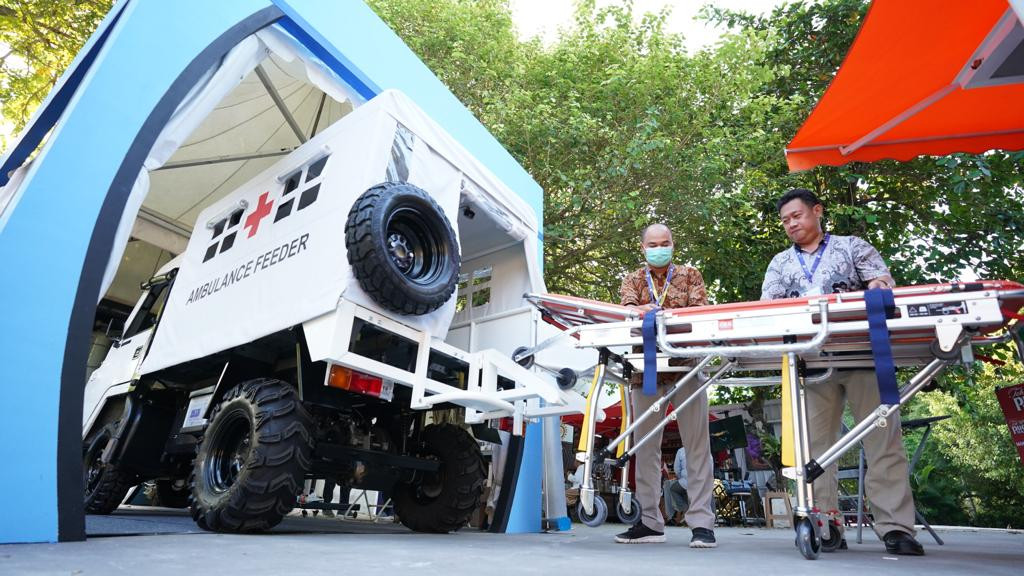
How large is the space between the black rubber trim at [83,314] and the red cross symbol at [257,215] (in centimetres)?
109

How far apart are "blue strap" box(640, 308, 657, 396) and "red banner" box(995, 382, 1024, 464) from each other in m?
4.64

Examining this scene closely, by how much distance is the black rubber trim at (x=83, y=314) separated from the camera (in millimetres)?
2701

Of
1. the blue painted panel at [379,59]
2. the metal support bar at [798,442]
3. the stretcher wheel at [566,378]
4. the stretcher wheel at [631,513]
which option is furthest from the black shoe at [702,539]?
the blue painted panel at [379,59]

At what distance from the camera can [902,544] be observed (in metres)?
3.13

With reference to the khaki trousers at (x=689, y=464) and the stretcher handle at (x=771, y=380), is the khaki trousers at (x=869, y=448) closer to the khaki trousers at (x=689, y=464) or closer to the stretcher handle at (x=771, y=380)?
the stretcher handle at (x=771, y=380)

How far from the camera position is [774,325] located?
2.85 metres

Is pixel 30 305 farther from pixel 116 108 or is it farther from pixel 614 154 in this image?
pixel 614 154

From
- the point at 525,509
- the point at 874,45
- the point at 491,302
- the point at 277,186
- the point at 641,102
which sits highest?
the point at 641,102

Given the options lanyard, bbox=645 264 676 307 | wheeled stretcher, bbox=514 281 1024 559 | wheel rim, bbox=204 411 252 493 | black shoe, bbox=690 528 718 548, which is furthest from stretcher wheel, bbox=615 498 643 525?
wheel rim, bbox=204 411 252 493

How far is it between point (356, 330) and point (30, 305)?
1502mm

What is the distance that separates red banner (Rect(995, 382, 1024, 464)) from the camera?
5719 mm

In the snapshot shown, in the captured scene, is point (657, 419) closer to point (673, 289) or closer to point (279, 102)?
point (673, 289)

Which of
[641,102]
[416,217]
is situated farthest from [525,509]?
[641,102]

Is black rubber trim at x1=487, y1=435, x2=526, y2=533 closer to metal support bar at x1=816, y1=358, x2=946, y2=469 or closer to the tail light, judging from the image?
the tail light
